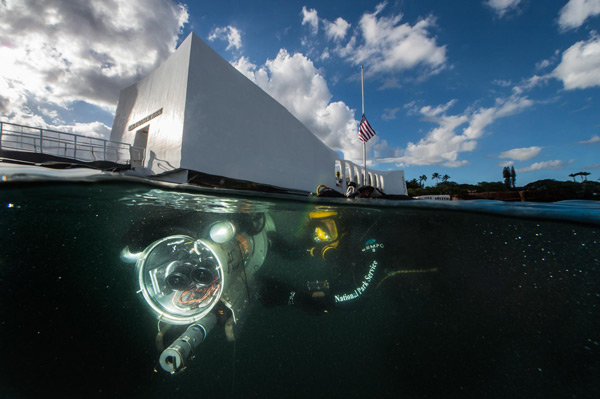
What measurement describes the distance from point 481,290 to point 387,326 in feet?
9.35

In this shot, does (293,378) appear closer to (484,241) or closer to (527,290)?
(527,290)

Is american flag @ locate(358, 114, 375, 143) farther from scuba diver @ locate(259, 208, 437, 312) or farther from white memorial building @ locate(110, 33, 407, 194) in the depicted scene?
scuba diver @ locate(259, 208, 437, 312)

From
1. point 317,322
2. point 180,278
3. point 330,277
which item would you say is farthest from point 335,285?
point 180,278

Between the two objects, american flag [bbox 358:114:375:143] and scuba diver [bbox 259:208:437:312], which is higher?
american flag [bbox 358:114:375:143]

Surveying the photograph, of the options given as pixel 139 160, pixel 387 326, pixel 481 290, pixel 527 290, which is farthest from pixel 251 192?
pixel 139 160

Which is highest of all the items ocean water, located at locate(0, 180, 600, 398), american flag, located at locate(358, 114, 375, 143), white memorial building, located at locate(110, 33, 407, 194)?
american flag, located at locate(358, 114, 375, 143)

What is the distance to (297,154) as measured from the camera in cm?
1714

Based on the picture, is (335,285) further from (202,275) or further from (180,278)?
(180,278)

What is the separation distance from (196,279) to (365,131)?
18518 mm

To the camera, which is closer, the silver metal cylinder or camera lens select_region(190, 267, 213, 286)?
the silver metal cylinder

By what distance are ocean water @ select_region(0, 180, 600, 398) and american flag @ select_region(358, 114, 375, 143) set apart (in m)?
13.5

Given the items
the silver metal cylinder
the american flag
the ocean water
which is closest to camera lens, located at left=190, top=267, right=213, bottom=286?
the silver metal cylinder

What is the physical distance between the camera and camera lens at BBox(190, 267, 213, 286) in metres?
2.76

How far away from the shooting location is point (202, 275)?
2.76 meters
